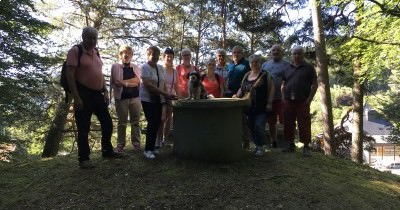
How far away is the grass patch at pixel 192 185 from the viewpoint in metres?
4.27

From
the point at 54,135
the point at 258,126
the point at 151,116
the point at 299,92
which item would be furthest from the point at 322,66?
the point at 54,135

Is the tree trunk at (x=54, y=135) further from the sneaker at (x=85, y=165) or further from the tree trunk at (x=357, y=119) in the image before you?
the tree trunk at (x=357, y=119)

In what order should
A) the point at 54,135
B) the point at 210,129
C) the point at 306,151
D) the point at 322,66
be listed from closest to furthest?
the point at 210,129
the point at 306,151
the point at 322,66
the point at 54,135

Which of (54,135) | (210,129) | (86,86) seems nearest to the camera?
(86,86)

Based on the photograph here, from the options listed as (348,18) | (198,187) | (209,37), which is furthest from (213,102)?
(209,37)

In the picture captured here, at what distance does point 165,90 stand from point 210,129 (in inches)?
40.3

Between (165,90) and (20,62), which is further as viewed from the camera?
(20,62)

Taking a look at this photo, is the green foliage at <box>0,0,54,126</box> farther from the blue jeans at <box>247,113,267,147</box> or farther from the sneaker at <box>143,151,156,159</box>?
the blue jeans at <box>247,113,267,147</box>

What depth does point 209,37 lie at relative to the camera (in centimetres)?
1766

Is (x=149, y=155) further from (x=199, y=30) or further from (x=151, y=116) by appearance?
(x=199, y=30)

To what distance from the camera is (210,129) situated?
5.22m

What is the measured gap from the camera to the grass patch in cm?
427

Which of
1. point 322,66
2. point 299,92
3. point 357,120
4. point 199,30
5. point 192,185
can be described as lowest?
point 192,185

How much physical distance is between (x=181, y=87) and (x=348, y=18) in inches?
382
